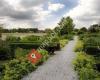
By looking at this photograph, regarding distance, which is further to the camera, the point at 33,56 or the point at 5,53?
the point at 5,53

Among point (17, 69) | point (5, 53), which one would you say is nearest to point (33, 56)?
point (17, 69)

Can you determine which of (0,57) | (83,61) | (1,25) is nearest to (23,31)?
(1,25)

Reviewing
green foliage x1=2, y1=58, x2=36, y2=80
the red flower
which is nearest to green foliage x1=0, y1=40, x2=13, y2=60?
the red flower

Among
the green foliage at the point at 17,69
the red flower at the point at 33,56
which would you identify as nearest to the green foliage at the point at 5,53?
the red flower at the point at 33,56

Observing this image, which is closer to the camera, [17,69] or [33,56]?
[17,69]

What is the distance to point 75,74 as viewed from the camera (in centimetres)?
1490

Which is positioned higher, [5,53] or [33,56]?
[33,56]

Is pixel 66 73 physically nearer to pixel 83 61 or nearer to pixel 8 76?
pixel 83 61

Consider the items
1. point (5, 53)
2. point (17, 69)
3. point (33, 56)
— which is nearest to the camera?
point (17, 69)

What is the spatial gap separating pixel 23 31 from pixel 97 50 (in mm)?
55704

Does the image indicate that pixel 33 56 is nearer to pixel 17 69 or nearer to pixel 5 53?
pixel 17 69

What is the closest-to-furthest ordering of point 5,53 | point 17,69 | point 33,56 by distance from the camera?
point 17,69 < point 33,56 < point 5,53

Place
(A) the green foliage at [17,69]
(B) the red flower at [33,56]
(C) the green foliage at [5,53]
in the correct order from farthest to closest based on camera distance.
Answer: (C) the green foliage at [5,53]
(B) the red flower at [33,56]
(A) the green foliage at [17,69]

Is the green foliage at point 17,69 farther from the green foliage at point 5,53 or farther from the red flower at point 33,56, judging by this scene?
the green foliage at point 5,53
